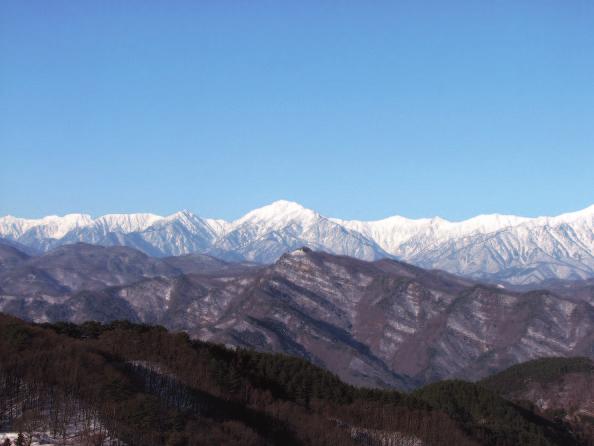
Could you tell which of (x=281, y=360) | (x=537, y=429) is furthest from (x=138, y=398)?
(x=537, y=429)

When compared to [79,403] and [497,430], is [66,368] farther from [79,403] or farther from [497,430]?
[497,430]

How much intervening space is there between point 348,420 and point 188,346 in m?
34.1

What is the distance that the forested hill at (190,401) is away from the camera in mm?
110375

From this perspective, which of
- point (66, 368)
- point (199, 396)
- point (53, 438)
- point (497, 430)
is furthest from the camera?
point (497, 430)

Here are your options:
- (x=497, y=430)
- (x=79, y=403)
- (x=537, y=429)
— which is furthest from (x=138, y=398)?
(x=537, y=429)

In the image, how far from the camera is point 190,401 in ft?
425

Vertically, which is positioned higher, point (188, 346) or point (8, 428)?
point (188, 346)

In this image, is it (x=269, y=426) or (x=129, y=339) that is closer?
(x=269, y=426)

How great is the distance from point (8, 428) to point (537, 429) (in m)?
126

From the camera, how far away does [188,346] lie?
16838 centimetres

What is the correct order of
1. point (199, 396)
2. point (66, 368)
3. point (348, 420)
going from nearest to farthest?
point (66, 368)
point (199, 396)
point (348, 420)

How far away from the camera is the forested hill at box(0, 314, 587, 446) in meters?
110

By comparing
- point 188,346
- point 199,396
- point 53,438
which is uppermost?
point 188,346

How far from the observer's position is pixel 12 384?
117312mm
